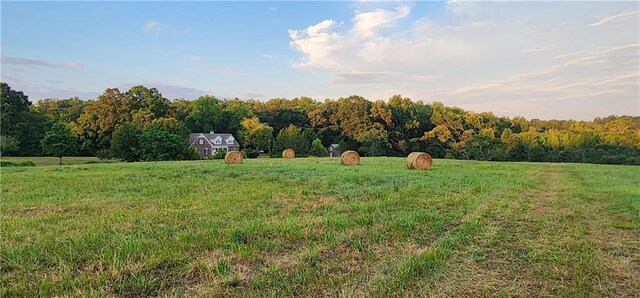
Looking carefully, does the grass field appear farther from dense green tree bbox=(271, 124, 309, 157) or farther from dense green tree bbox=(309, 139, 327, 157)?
dense green tree bbox=(309, 139, 327, 157)

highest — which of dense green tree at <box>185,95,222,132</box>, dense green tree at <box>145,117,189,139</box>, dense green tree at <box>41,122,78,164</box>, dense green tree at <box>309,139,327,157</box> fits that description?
dense green tree at <box>185,95,222,132</box>

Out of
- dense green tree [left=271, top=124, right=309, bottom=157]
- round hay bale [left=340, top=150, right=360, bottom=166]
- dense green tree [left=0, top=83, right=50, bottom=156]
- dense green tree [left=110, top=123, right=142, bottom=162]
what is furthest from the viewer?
dense green tree [left=271, top=124, right=309, bottom=157]

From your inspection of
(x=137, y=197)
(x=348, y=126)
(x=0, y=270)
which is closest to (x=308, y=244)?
(x=0, y=270)

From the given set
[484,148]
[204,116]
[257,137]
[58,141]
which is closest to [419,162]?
[58,141]

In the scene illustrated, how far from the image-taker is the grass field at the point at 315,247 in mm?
3795

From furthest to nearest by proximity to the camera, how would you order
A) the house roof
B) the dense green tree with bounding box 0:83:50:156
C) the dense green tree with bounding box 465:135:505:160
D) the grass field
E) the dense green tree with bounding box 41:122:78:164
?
the house roof < the dense green tree with bounding box 465:135:505:160 < the dense green tree with bounding box 0:83:50:156 < the dense green tree with bounding box 41:122:78:164 < the grass field

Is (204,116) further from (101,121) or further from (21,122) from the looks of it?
(21,122)

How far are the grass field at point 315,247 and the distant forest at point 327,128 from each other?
119ft

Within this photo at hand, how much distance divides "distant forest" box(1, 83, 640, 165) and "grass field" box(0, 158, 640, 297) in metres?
36.3

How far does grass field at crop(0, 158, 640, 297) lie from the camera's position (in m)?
3.79

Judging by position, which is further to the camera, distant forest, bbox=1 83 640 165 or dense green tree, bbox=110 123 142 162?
distant forest, bbox=1 83 640 165

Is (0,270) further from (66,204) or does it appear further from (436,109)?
(436,109)

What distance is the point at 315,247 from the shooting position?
16.5 feet

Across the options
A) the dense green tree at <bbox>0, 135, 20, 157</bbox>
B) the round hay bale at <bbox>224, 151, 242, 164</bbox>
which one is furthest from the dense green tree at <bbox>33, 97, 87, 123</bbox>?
the round hay bale at <bbox>224, 151, 242, 164</bbox>
